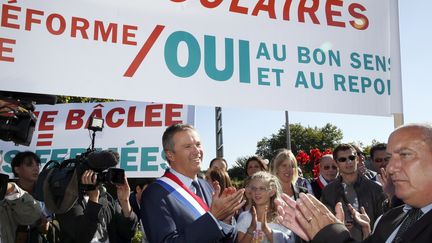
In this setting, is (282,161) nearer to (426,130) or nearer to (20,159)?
(20,159)

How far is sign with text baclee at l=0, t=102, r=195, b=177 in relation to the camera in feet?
19.1

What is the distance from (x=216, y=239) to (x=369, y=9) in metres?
2.22

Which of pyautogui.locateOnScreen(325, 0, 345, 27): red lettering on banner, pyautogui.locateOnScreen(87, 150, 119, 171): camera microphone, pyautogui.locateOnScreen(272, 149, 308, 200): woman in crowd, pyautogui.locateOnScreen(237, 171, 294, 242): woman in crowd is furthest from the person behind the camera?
pyautogui.locateOnScreen(272, 149, 308, 200): woman in crowd

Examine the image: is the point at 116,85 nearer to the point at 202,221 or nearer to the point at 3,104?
the point at 3,104

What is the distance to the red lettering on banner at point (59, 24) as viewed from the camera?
2814 mm

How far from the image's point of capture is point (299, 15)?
11.0 feet

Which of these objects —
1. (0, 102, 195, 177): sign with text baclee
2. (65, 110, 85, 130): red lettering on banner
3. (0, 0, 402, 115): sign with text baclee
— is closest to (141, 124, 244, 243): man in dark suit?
(0, 0, 402, 115): sign with text baclee

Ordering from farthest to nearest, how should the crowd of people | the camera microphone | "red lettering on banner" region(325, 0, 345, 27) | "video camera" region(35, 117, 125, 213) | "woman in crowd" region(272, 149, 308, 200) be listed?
"woman in crowd" region(272, 149, 308, 200)
"red lettering on banner" region(325, 0, 345, 27)
the camera microphone
"video camera" region(35, 117, 125, 213)
the crowd of people

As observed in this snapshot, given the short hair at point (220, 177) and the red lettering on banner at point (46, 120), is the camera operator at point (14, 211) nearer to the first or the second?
the short hair at point (220, 177)

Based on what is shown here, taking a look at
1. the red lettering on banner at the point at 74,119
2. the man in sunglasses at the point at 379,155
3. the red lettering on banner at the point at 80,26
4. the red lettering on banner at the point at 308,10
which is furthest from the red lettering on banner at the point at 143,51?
the man in sunglasses at the point at 379,155

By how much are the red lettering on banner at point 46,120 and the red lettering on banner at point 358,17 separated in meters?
4.53

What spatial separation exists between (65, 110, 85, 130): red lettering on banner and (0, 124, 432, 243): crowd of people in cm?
160

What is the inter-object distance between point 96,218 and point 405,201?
249cm

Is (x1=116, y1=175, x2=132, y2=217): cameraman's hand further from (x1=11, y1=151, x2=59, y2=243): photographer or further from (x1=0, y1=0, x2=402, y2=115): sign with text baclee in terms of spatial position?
(x1=0, y1=0, x2=402, y2=115): sign with text baclee
